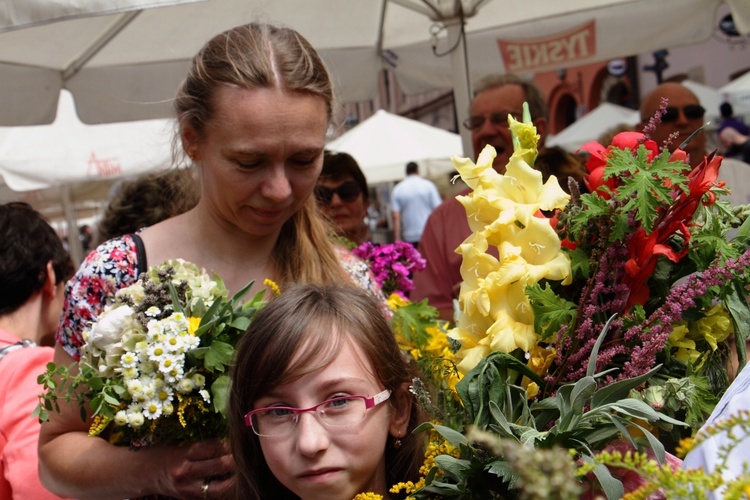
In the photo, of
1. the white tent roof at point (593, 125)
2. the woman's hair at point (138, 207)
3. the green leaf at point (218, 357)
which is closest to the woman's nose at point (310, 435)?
the green leaf at point (218, 357)

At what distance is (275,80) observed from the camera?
1.97 m

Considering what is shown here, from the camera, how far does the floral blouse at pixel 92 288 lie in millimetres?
1942

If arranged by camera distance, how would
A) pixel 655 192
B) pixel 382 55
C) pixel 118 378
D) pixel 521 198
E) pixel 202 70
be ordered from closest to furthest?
pixel 655 192, pixel 521 198, pixel 118 378, pixel 202 70, pixel 382 55

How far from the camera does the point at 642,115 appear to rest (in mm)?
4410

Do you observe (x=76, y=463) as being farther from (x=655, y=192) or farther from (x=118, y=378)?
(x=655, y=192)

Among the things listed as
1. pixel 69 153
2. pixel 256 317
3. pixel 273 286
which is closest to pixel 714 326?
pixel 256 317

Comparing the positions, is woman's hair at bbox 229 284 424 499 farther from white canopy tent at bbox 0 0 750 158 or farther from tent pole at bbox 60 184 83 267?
tent pole at bbox 60 184 83 267

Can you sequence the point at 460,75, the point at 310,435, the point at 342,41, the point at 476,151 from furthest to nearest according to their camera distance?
the point at 342,41 < the point at 460,75 < the point at 476,151 < the point at 310,435

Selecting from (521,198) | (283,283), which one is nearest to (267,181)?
(283,283)

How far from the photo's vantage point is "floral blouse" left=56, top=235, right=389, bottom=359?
1942 mm

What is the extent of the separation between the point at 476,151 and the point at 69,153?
207 inches

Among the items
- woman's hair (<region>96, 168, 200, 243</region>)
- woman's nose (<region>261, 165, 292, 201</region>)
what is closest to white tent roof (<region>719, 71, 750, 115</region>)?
woman's hair (<region>96, 168, 200, 243</region>)

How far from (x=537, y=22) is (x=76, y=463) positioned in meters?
3.61

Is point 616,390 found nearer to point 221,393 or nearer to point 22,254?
point 221,393
